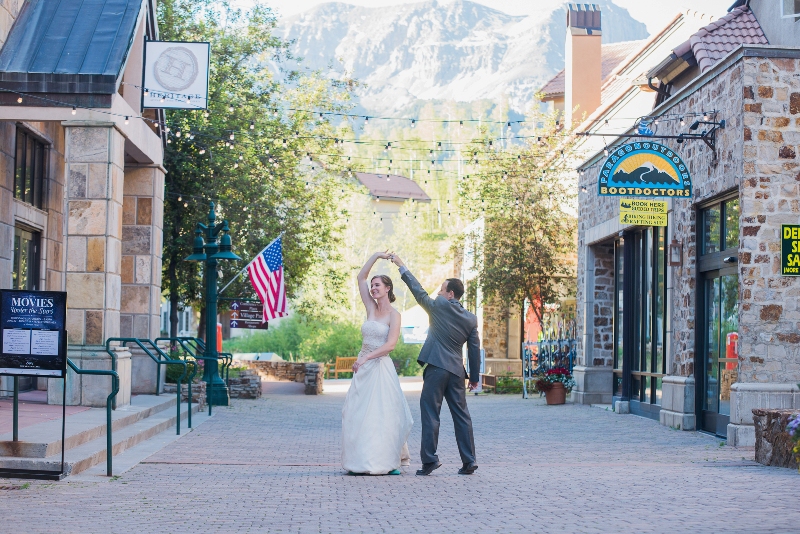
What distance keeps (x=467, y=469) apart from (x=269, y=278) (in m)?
13.8

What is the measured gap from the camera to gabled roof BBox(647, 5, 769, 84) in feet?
66.6

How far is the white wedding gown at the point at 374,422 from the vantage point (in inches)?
405

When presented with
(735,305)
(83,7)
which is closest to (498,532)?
(735,305)

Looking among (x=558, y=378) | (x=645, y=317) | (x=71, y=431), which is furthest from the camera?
(x=558, y=378)

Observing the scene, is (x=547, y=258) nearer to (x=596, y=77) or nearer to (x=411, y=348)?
(x=596, y=77)

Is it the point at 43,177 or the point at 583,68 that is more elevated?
the point at 583,68

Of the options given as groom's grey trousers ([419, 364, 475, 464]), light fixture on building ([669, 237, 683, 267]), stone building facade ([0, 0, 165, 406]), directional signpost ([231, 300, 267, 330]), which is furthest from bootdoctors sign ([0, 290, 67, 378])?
directional signpost ([231, 300, 267, 330])

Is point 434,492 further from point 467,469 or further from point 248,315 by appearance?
point 248,315

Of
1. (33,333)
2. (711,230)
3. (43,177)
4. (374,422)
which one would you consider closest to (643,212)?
(711,230)

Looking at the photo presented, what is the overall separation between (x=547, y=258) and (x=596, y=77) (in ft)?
26.2

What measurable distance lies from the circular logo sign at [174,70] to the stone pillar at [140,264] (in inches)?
85.5

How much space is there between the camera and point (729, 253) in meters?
14.7

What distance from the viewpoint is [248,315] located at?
85.4 feet

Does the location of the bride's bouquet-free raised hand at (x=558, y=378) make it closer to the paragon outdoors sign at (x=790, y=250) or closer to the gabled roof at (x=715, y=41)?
the gabled roof at (x=715, y=41)
